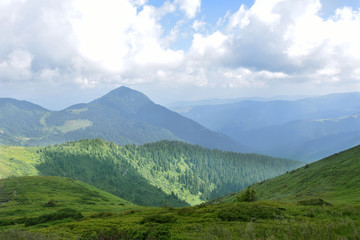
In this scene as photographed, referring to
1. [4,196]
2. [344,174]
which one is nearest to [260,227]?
[344,174]

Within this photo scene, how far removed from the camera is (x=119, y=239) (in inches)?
640

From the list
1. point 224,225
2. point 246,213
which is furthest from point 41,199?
point 224,225

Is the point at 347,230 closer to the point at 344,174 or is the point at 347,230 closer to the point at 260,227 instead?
the point at 260,227

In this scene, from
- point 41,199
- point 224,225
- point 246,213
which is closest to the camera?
point 224,225

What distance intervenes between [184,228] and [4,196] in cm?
12280

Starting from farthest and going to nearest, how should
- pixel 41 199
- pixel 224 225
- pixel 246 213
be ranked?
1. pixel 41 199
2. pixel 246 213
3. pixel 224 225

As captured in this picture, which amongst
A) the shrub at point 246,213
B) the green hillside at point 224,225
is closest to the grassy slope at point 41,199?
the green hillside at point 224,225

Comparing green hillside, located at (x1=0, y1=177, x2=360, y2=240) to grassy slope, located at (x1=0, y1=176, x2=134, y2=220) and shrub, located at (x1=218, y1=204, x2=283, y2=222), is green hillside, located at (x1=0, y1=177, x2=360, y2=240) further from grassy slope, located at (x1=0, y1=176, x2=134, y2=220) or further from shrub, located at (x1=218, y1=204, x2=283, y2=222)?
grassy slope, located at (x1=0, y1=176, x2=134, y2=220)

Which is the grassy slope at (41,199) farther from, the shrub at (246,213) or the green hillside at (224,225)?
the shrub at (246,213)

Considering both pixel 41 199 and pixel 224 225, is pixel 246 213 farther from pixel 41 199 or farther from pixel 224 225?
pixel 41 199

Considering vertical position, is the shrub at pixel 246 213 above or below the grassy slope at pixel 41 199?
above

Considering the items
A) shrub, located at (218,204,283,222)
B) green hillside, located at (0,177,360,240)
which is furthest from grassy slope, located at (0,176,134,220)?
shrub, located at (218,204,283,222)

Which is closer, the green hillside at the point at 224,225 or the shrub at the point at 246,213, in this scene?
the green hillside at the point at 224,225

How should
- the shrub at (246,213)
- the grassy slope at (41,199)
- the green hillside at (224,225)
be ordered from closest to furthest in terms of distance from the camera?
the green hillside at (224,225) < the shrub at (246,213) < the grassy slope at (41,199)
